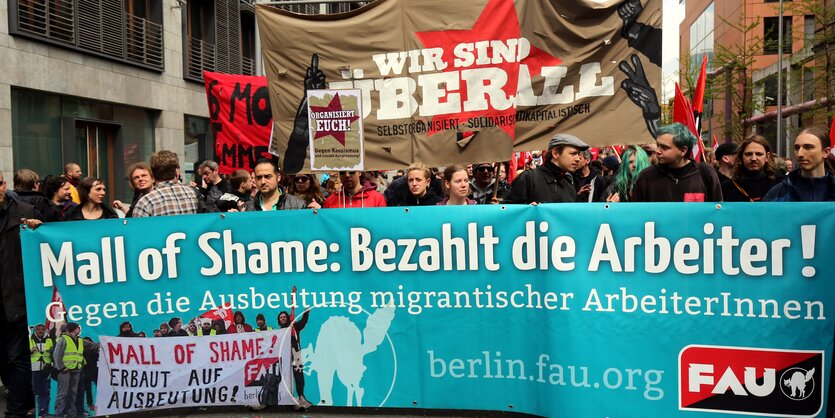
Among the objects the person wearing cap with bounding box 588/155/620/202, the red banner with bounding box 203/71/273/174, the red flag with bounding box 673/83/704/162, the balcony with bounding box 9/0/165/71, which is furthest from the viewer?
the balcony with bounding box 9/0/165/71

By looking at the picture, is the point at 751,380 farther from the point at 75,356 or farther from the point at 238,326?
the point at 75,356

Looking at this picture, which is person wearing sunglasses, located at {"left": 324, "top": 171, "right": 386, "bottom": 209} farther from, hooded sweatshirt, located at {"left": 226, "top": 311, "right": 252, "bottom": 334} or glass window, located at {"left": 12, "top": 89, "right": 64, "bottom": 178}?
glass window, located at {"left": 12, "top": 89, "right": 64, "bottom": 178}

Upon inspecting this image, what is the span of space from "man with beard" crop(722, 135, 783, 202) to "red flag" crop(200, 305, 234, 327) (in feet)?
15.2

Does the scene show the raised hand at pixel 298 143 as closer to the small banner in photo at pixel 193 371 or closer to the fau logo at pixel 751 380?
the small banner in photo at pixel 193 371

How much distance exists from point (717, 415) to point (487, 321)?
1.43 m

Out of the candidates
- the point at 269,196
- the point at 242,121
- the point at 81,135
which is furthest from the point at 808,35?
the point at 269,196

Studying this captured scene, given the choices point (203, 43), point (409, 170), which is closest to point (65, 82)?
point (203, 43)

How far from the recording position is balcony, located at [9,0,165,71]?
50.0ft

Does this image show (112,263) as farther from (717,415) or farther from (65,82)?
(65,82)

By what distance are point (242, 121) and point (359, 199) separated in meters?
2.40

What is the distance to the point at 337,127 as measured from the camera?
658cm

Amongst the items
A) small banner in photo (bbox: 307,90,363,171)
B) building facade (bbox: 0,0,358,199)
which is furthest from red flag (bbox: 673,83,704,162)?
building facade (bbox: 0,0,358,199)

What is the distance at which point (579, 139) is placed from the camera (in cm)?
612

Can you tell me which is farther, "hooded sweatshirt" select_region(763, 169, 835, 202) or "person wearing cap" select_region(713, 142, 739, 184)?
"person wearing cap" select_region(713, 142, 739, 184)
